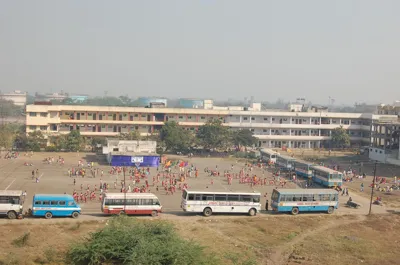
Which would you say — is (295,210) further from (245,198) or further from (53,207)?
(53,207)

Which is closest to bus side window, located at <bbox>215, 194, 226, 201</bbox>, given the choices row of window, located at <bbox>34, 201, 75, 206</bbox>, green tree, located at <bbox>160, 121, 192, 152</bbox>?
row of window, located at <bbox>34, 201, 75, 206</bbox>

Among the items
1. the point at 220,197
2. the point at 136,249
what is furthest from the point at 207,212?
the point at 136,249

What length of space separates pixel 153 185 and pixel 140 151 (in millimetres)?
16734

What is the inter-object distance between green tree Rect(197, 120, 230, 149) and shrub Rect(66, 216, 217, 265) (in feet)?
157

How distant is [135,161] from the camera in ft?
179

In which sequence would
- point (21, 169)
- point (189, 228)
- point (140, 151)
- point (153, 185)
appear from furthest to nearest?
point (140, 151) → point (21, 169) → point (153, 185) → point (189, 228)

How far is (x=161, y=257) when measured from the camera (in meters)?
17.8

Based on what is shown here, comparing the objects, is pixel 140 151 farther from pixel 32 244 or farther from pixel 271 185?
pixel 32 244

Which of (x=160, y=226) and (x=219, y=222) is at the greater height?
(x=160, y=226)

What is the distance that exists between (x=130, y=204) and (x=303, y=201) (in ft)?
41.1

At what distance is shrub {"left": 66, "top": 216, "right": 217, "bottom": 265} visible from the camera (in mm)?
18109

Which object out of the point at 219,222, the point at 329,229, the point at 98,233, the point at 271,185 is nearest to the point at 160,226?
the point at 98,233

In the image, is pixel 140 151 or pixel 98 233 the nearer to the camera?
pixel 98 233

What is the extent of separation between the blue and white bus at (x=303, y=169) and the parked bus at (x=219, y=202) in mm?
17665
